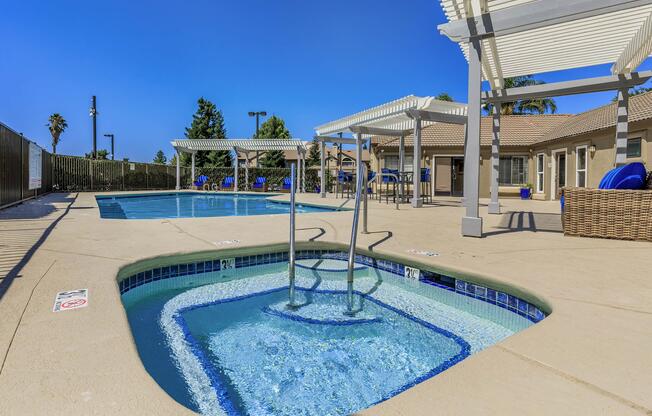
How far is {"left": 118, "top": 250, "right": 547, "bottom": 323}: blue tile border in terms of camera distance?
274 centimetres

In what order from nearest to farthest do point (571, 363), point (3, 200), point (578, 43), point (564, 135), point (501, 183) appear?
point (571, 363)
point (578, 43)
point (3, 200)
point (564, 135)
point (501, 183)

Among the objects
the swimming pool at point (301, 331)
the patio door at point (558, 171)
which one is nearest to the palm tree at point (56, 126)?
the patio door at point (558, 171)

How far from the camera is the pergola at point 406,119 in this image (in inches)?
376

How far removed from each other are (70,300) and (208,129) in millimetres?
34631

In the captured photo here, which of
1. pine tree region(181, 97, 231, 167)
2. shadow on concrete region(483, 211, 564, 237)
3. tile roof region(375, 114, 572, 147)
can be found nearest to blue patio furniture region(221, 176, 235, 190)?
tile roof region(375, 114, 572, 147)

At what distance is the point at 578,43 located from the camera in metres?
6.39

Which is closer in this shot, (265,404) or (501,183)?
(265,404)

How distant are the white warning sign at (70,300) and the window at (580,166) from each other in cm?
1424

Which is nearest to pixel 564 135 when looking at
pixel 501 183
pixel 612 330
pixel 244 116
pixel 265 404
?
pixel 501 183

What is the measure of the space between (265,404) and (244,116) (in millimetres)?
30734

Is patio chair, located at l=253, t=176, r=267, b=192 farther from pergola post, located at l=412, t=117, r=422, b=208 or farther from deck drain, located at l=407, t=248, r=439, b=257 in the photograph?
deck drain, located at l=407, t=248, r=439, b=257

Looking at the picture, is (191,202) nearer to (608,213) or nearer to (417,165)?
(417,165)

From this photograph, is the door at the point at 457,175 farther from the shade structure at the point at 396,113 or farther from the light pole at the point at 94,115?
the light pole at the point at 94,115

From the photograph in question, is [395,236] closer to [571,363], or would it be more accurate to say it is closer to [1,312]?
[571,363]
